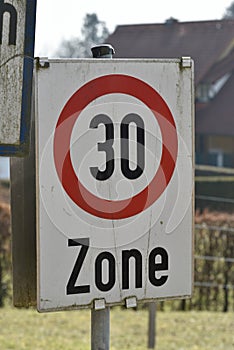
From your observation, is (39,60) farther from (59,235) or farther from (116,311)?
(116,311)

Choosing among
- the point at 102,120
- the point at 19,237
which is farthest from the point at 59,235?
the point at 102,120

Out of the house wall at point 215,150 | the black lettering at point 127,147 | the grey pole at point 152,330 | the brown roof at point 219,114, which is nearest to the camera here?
the black lettering at point 127,147

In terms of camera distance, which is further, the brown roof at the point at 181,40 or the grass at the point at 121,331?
the brown roof at the point at 181,40

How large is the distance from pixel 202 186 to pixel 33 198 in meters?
19.8

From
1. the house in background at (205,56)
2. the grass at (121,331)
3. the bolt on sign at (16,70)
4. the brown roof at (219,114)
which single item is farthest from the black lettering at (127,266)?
the brown roof at (219,114)

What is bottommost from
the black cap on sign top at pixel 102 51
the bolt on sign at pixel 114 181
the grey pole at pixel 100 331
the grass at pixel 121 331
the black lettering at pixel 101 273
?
the grass at pixel 121 331

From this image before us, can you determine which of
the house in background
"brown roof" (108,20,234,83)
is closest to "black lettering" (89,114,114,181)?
the house in background

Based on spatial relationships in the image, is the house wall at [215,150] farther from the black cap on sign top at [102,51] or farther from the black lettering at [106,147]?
the black lettering at [106,147]

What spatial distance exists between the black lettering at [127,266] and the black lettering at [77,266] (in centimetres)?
10

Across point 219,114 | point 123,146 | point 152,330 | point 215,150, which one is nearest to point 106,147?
point 123,146

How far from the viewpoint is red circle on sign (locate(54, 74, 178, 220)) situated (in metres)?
2.13

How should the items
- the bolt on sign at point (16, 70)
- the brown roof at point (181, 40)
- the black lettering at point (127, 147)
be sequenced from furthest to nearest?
the brown roof at point (181, 40) < the black lettering at point (127, 147) < the bolt on sign at point (16, 70)

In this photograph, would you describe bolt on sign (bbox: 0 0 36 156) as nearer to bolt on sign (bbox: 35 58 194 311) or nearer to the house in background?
bolt on sign (bbox: 35 58 194 311)

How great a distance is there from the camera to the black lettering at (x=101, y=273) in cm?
216
